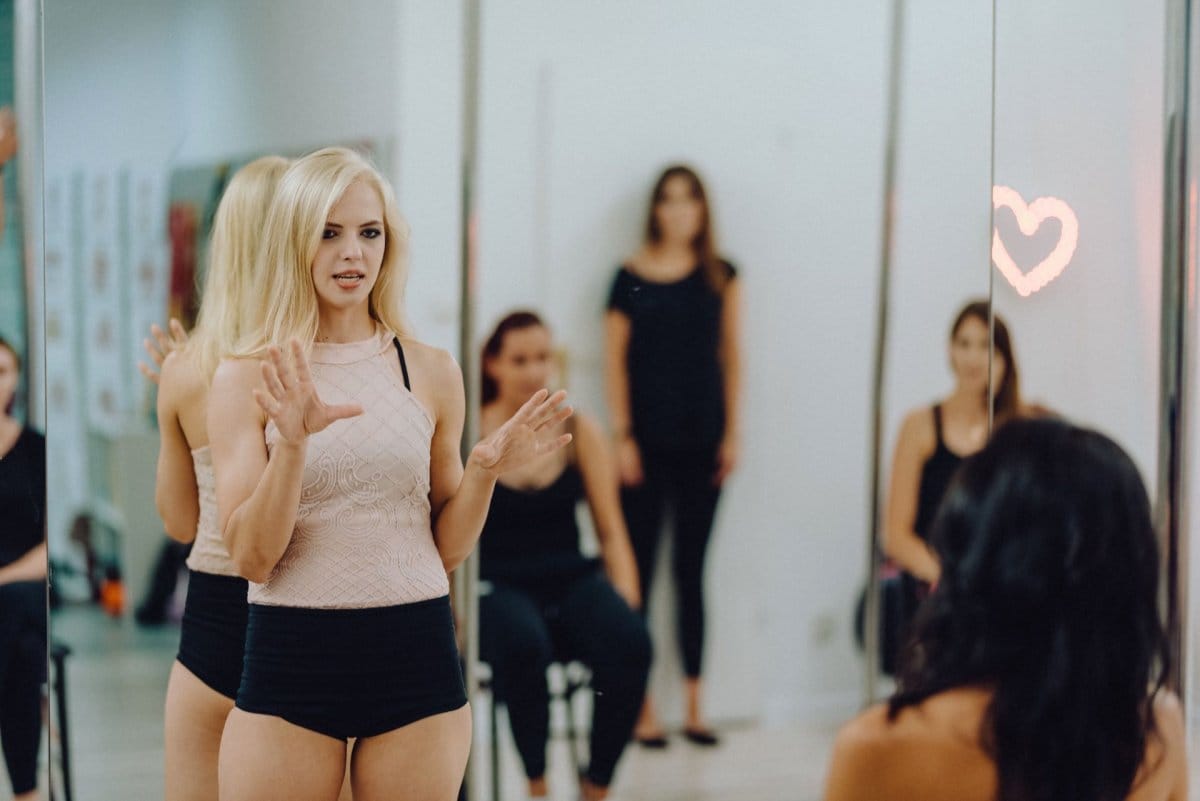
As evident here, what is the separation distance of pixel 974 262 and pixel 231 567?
5.09ft

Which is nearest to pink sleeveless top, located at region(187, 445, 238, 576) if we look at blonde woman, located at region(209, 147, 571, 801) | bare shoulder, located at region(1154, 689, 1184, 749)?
blonde woman, located at region(209, 147, 571, 801)

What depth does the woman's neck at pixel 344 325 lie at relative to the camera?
1841 millimetres

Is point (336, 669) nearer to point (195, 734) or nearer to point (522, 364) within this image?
point (195, 734)

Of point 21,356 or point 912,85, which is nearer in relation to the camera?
point 21,356

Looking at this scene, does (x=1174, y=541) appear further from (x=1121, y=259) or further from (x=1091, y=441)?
(x=1091, y=441)

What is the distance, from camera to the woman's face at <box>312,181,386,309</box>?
1.82 meters

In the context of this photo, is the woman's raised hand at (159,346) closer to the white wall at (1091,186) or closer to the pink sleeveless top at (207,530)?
the pink sleeveless top at (207,530)

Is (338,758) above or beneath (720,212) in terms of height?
beneath

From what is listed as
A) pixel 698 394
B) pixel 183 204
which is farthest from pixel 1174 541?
pixel 183 204

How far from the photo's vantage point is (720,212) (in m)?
2.32

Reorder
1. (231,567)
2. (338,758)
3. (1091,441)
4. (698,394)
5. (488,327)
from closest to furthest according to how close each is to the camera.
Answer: (1091,441)
(338,758)
(231,567)
(488,327)
(698,394)

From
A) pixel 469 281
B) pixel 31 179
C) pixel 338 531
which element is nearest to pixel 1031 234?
pixel 469 281

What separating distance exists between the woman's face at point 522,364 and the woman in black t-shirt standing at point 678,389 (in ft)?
0.41

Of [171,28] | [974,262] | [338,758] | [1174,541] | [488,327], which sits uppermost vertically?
[171,28]
